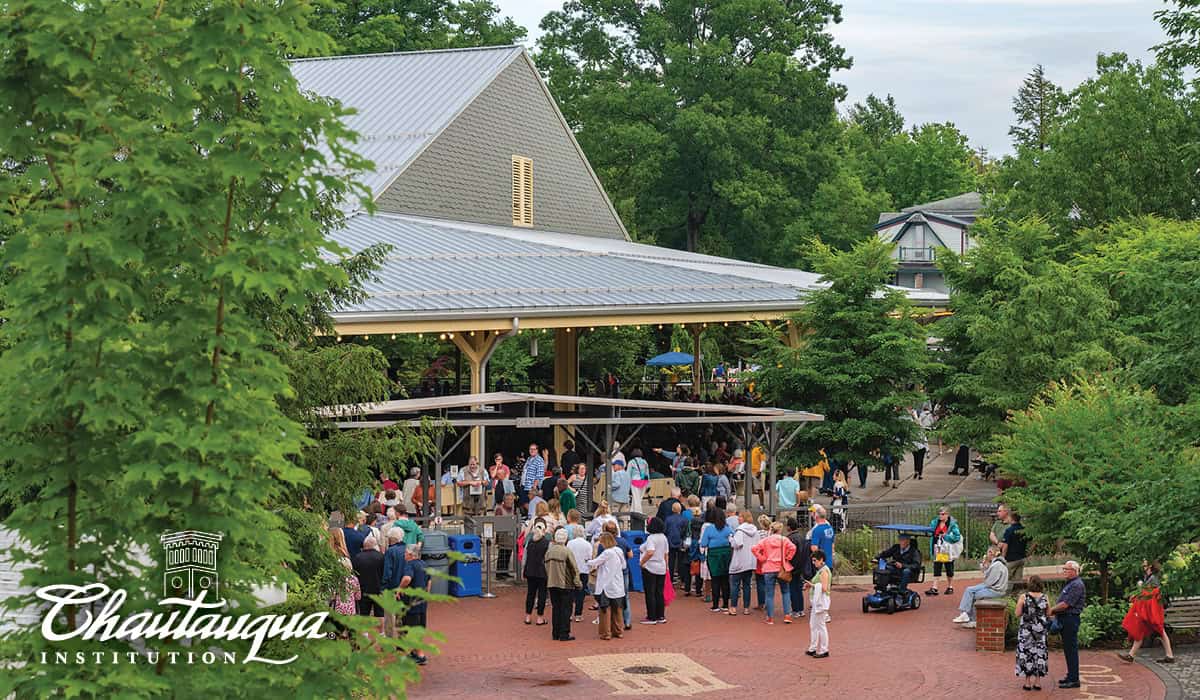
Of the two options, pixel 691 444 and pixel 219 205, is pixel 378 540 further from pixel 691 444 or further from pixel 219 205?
pixel 691 444

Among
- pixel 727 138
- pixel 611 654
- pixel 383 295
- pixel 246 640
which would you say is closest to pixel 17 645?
pixel 246 640

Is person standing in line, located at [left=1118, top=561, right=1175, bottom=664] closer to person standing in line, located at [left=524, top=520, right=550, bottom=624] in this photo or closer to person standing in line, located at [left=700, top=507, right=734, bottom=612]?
person standing in line, located at [left=700, top=507, right=734, bottom=612]

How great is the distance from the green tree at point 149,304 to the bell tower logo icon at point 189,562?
2.4 inches

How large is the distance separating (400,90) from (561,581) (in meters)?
24.9

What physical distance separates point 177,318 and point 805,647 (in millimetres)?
13503

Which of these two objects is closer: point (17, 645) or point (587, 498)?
point (17, 645)

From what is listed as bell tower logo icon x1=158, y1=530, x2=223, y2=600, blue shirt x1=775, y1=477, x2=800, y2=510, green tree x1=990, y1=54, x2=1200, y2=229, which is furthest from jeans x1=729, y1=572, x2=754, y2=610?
green tree x1=990, y1=54, x2=1200, y2=229

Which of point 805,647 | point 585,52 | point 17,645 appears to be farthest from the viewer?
point 585,52

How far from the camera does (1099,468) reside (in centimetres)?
2006

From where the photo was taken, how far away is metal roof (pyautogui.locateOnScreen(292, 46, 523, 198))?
37281mm

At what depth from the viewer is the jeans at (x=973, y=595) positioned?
19.7 m

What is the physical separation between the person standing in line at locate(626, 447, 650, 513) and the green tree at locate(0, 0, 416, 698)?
65.2 ft

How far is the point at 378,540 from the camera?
748 inches

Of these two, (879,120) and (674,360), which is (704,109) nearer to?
(674,360)
